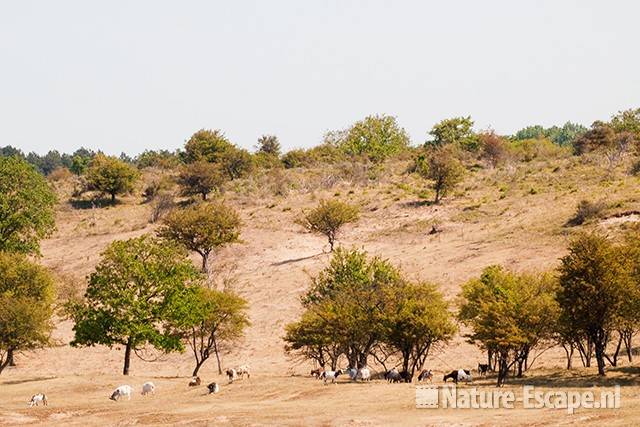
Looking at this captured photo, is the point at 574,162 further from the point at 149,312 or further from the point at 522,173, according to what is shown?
the point at 149,312

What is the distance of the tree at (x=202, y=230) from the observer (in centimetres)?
Answer: 9625

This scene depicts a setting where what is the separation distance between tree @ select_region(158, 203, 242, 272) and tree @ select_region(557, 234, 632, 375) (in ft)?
173

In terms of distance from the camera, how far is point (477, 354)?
65.9 meters

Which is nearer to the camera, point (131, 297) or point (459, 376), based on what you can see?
point (459, 376)

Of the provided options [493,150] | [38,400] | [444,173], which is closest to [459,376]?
[38,400]

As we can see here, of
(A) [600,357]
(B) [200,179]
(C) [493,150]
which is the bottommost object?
(A) [600,357]

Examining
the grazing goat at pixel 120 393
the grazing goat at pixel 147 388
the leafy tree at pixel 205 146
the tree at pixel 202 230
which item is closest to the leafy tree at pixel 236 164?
the leafy tree at pixel 205 146

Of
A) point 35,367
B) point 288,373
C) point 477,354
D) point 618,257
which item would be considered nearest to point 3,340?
point 35,367

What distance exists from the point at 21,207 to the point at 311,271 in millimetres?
34039

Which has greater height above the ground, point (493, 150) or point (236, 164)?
point (493, 150)

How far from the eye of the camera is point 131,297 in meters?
60.8

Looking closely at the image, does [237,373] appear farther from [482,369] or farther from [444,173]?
[444,173]

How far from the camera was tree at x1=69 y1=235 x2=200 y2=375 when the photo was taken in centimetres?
6084

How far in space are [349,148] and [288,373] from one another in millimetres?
133861
